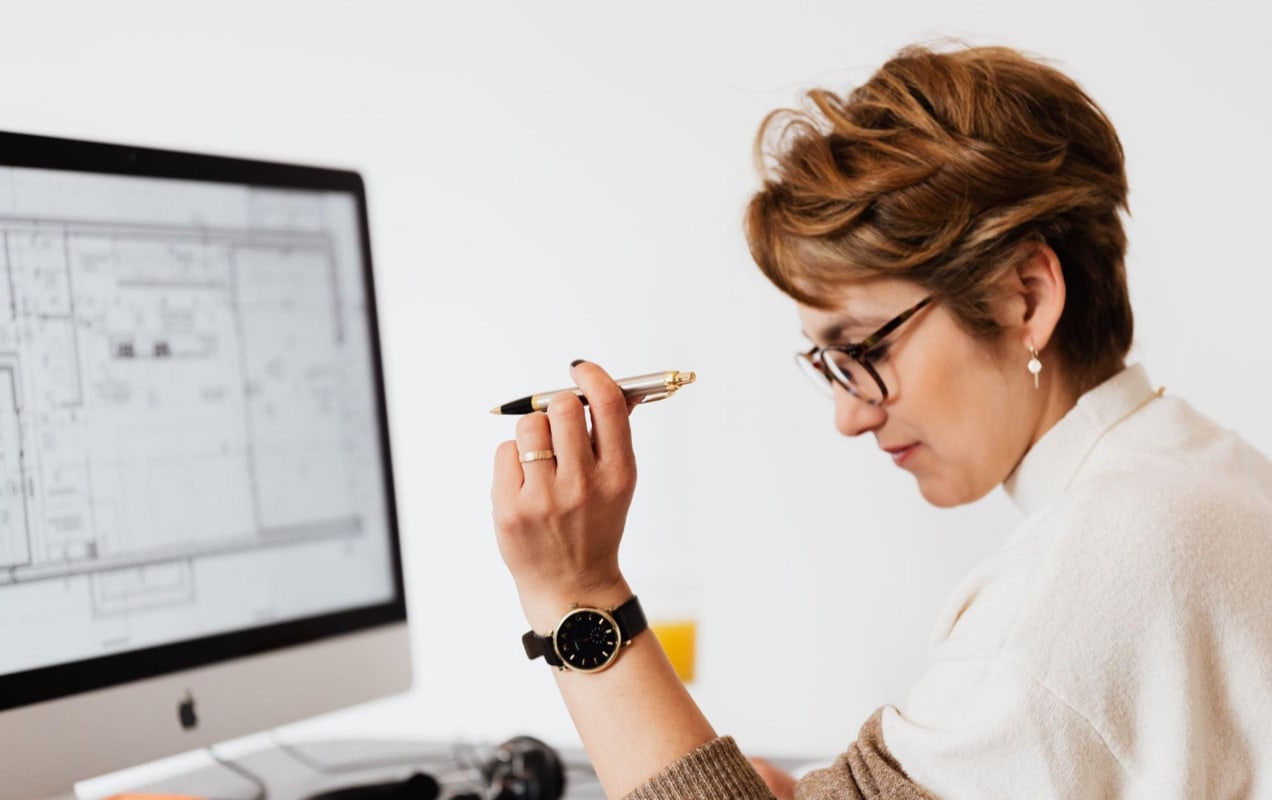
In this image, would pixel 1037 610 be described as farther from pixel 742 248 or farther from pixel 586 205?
pixel 586 205

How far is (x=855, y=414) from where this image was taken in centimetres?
117

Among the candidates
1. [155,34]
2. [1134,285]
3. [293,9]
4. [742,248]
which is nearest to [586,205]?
[742,248]

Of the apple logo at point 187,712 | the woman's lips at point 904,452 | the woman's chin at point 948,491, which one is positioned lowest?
the apple logo at point 187,712

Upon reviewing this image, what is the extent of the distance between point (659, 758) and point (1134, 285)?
3.35 feet

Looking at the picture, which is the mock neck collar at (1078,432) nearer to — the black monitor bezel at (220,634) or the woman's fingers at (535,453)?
the woman's fingers at (535,453)

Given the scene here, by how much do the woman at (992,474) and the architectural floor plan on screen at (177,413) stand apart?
1.22ft

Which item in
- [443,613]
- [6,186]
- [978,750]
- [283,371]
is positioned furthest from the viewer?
[443,613]

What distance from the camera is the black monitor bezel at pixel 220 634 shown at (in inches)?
38.7

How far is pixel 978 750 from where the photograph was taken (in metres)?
0.82

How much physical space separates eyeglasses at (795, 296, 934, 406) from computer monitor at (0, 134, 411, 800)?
490 mm

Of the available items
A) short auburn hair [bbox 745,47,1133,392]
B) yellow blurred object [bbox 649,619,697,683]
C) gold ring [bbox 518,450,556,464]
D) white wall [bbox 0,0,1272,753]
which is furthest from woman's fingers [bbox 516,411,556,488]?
white wall [bbox 0,0,1272,753]

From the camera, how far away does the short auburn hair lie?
103cm

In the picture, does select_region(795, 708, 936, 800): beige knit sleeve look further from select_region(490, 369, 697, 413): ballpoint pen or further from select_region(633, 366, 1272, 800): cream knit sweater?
select_region(490, 369, 697, 413): ballpoint pen

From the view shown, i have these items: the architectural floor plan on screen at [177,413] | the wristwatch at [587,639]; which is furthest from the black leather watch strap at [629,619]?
the architectural floor plan on screen at [177,413]
